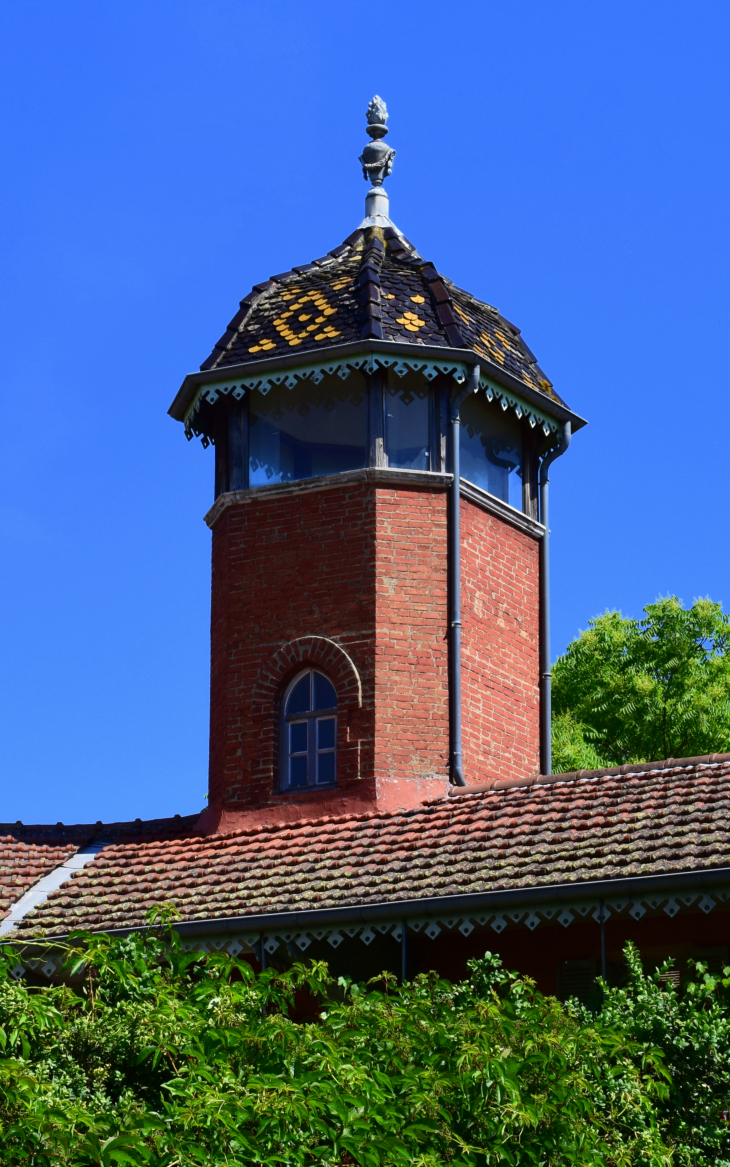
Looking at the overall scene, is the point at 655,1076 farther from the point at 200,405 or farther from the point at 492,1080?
the point at 200,405

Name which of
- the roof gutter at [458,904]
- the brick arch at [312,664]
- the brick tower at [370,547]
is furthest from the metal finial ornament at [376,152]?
the roof gutter at [458,904]

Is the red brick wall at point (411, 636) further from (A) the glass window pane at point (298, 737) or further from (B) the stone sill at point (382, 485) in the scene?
(A) the glass window pane at point (298, 737)

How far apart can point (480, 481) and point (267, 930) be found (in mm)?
5441

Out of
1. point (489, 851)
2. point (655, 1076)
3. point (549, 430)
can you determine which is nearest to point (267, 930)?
point (489, 851)

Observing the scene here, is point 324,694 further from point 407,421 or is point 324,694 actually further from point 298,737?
point 407,421

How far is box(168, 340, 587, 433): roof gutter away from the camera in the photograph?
16.2 meters

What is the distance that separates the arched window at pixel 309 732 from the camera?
15.9 m

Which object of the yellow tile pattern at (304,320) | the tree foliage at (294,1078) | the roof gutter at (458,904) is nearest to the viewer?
the tree foliage at (294,1078)

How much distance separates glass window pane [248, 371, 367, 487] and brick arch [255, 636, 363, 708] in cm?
169

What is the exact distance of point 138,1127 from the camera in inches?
314

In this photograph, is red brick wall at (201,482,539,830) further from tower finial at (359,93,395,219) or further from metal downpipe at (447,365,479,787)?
tower finial at (359,93,395,219)

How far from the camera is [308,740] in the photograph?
16.0 metres

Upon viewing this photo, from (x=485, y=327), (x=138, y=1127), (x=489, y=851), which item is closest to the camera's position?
(x=138, y=1127)

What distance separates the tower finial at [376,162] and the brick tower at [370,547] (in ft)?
4.50
